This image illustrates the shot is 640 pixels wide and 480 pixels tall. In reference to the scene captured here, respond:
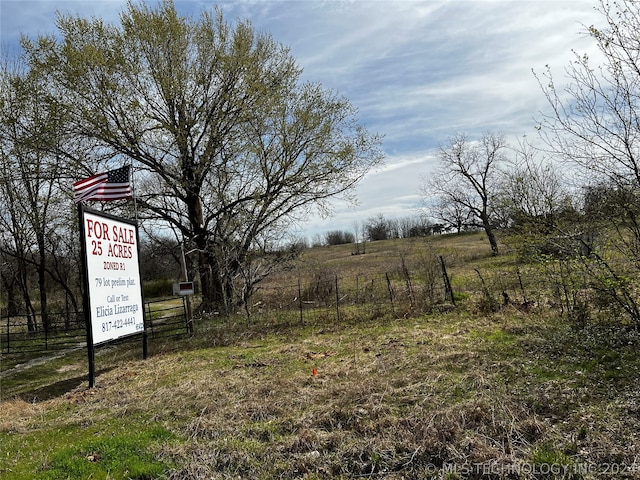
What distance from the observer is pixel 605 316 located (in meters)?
8.26

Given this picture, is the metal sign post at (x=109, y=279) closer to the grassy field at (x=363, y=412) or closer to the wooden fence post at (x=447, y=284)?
the grassy field at (x=363, y=412)

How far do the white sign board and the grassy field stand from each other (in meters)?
1.09

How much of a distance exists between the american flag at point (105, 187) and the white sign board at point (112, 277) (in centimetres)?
52

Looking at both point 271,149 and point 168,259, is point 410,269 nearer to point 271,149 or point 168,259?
point 271,149

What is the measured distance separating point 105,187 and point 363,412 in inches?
302

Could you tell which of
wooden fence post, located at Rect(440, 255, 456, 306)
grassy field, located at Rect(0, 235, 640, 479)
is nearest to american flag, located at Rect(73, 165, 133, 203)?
grassy field, located at Rect(0, 235, 640, 479)

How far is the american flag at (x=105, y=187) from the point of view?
926 centimetres

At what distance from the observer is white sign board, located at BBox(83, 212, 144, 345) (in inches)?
338

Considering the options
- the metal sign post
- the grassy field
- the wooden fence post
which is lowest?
the grassy field

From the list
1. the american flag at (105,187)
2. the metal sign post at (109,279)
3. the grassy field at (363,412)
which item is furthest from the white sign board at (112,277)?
the grassy field at (363,412)

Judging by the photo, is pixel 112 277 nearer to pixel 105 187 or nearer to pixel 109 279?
pixel 109 279

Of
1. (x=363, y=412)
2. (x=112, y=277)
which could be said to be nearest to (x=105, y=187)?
(x=112, y=277)

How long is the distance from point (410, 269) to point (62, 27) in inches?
585

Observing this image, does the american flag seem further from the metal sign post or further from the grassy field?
the grassy field
